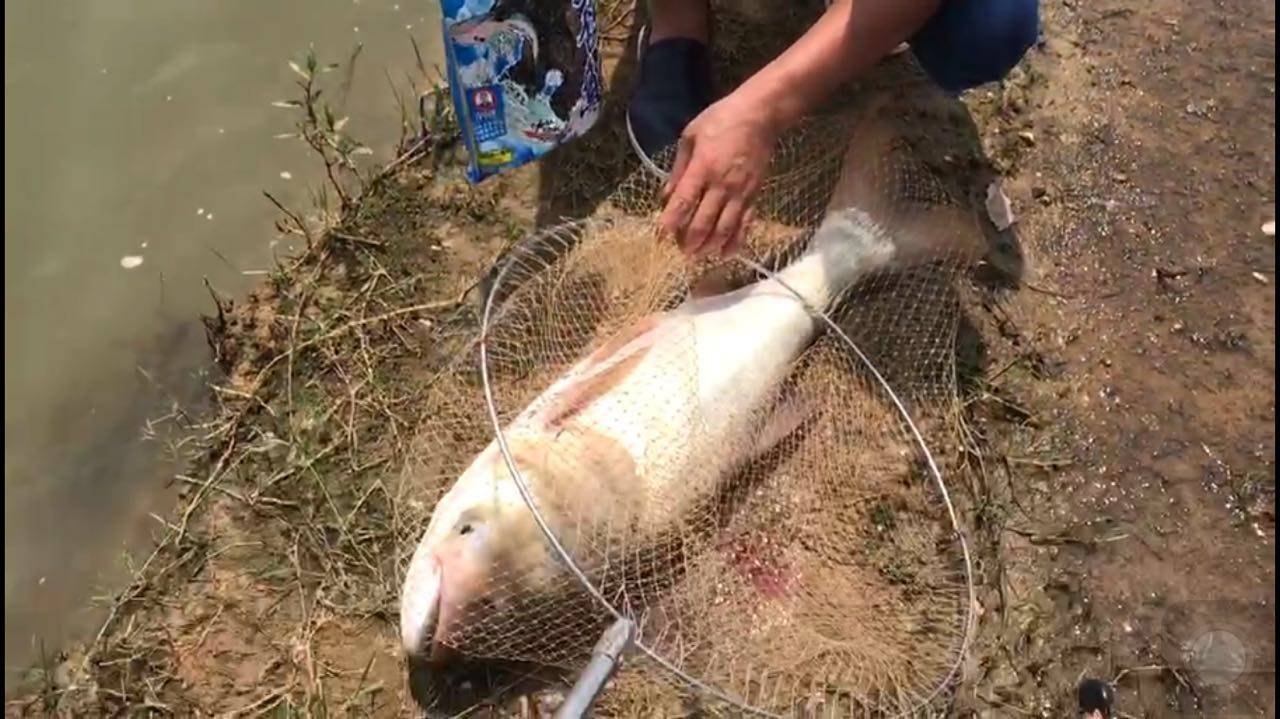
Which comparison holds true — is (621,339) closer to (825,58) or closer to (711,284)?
(711,284)

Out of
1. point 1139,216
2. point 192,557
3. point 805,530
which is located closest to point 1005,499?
point 805,530

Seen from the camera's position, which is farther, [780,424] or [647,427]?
[780,424]

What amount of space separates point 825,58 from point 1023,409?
97 centimetres

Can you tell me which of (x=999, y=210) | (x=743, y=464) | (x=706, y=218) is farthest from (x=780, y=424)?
(x=999, y=210)

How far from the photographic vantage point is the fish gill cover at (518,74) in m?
2.40

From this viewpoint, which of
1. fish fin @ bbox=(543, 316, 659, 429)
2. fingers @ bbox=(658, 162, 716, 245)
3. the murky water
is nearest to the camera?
fingers @ bbox=(658, 162, 716, 245)

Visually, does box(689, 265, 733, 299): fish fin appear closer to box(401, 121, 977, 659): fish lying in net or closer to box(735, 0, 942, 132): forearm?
box(401, 121, 977, 659): fish lying in net

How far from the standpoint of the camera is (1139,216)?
2918 mm

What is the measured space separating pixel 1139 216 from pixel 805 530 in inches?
50.8

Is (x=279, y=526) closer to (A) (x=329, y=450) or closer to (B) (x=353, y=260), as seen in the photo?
(A) (x=329, y=450)

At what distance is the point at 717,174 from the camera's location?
2.13m

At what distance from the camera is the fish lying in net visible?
216cm

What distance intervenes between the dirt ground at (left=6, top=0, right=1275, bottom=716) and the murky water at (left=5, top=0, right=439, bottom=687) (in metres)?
0.14

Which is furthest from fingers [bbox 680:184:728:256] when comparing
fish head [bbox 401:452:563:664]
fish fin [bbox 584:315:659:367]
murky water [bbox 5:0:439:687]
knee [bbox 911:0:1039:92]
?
murky water [bbox 5:0:439:687]
